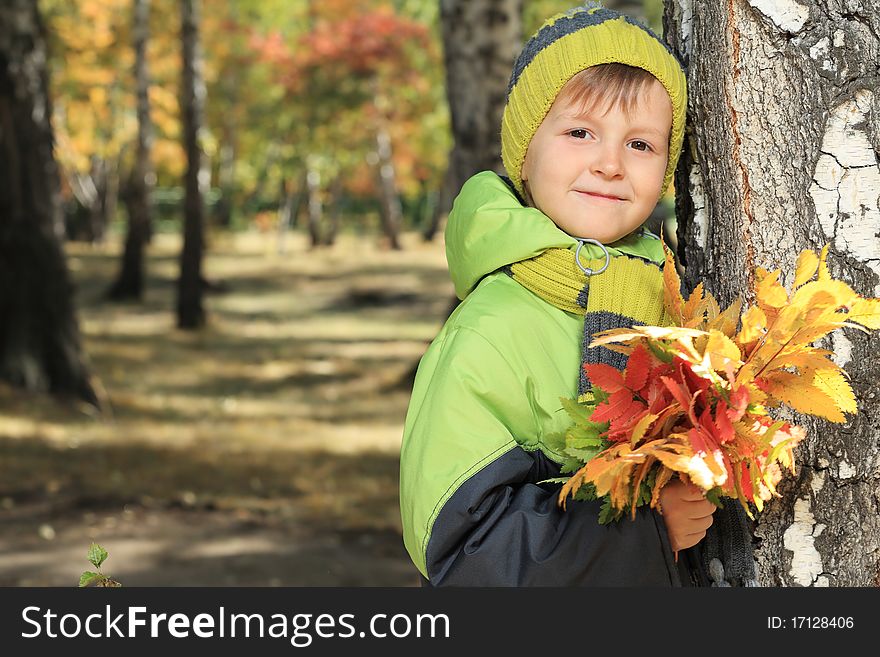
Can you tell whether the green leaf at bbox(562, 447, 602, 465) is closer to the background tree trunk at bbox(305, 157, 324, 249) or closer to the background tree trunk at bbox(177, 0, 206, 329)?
the background tree trunk at bbox(177, 0, 206, 329)

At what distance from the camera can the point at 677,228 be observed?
226cm

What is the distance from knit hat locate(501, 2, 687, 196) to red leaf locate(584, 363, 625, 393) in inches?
23.8

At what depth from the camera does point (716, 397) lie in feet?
5.49

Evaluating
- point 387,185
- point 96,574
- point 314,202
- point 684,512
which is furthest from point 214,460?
point 314,202

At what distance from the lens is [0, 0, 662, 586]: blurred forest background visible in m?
7.23

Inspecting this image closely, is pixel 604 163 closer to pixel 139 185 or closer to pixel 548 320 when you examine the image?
pixel 548 320

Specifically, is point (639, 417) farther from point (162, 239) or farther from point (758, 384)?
point (162, 239)

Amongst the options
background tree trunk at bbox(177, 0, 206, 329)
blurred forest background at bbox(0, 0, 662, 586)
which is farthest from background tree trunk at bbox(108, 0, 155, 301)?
background tree trunk at bbox(177, 0, 206, 329)

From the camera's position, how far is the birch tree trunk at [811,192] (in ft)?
6.29

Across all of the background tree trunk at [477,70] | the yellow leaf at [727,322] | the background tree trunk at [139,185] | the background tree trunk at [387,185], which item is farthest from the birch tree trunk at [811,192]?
the background tree trunk at [387,185]

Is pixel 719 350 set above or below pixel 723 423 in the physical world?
above

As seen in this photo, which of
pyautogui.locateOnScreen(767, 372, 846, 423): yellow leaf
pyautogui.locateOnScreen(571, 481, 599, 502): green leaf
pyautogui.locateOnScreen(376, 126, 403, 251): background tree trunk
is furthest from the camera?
pyautogui.locateOnScreen(376, 126, 403, 251): background tree trunk

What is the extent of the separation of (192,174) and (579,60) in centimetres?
1390

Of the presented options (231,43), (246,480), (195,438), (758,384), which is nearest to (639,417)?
(758,384)
